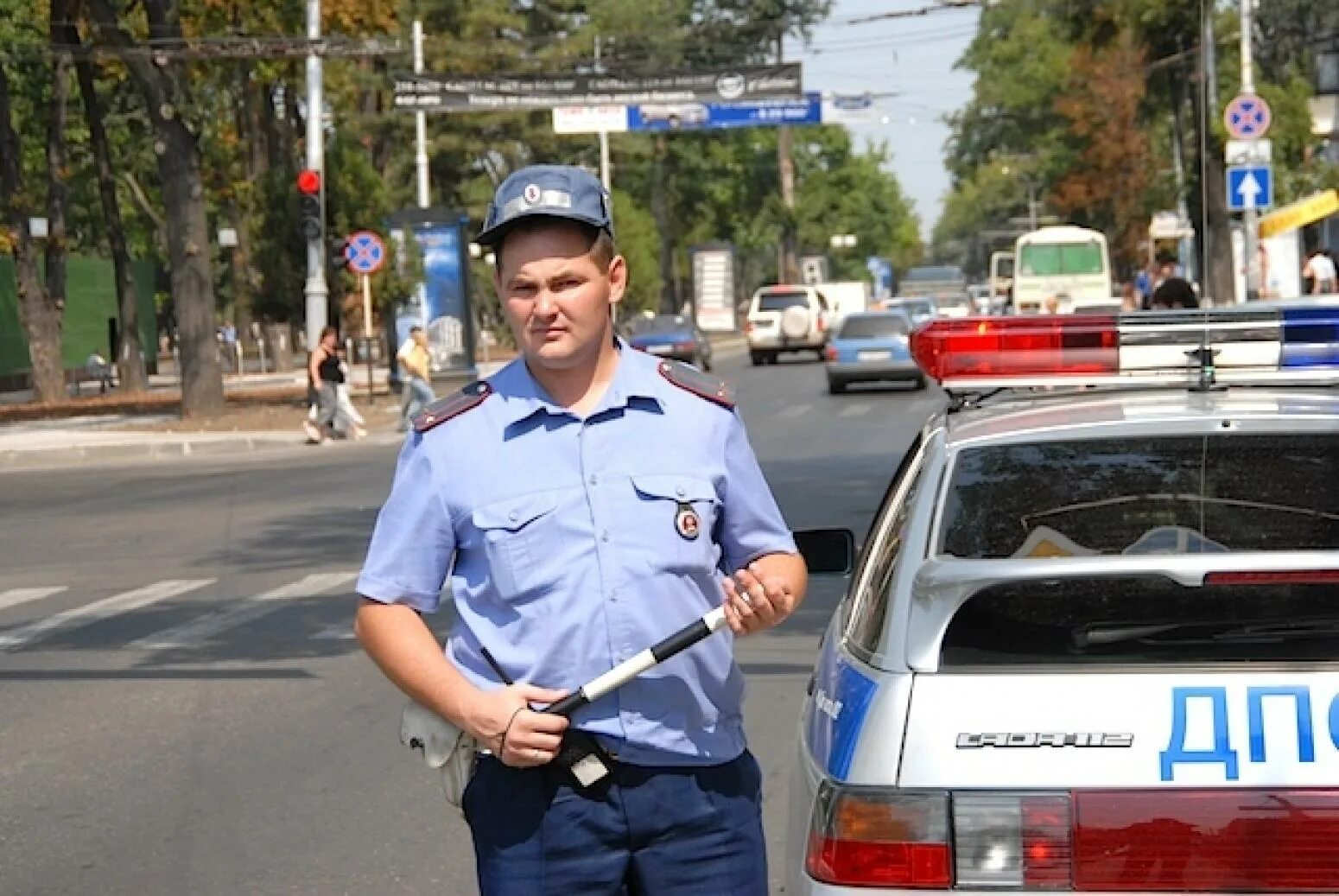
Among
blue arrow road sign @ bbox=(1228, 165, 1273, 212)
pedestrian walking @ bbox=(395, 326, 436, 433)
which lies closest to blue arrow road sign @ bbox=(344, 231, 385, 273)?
pedestrian walking @ bbox=(395, 326, 436, 433)

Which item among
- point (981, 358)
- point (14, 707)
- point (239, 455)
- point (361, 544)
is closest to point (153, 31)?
point (239, 455)

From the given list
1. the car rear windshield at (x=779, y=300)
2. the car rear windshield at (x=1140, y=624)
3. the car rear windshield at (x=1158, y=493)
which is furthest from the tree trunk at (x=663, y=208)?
the car rear windshield at (x=1140, y=624)

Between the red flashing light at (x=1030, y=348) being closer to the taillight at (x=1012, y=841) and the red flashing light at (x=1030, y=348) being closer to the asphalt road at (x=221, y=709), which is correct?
the taillight at (x=1012, y=841)

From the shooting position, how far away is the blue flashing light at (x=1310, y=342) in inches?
204

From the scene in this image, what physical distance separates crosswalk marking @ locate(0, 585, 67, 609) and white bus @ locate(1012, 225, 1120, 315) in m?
49.4

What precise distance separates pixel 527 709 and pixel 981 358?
1.82 meters

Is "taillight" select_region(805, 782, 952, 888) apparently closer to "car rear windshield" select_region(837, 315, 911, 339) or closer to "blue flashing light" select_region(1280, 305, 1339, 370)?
"blue flashing light" select_region(1280, 305, 1339, 370)

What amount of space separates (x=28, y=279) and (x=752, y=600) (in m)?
38.6

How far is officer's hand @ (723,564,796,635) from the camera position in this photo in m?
3.71

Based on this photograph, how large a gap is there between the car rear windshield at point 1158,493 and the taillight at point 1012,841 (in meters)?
0.99

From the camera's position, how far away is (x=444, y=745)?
381 cm

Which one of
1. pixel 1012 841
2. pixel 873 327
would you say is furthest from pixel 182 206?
pixel 1012 841

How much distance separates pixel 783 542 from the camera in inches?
158

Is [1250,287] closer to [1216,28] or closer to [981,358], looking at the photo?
[1216,28]
